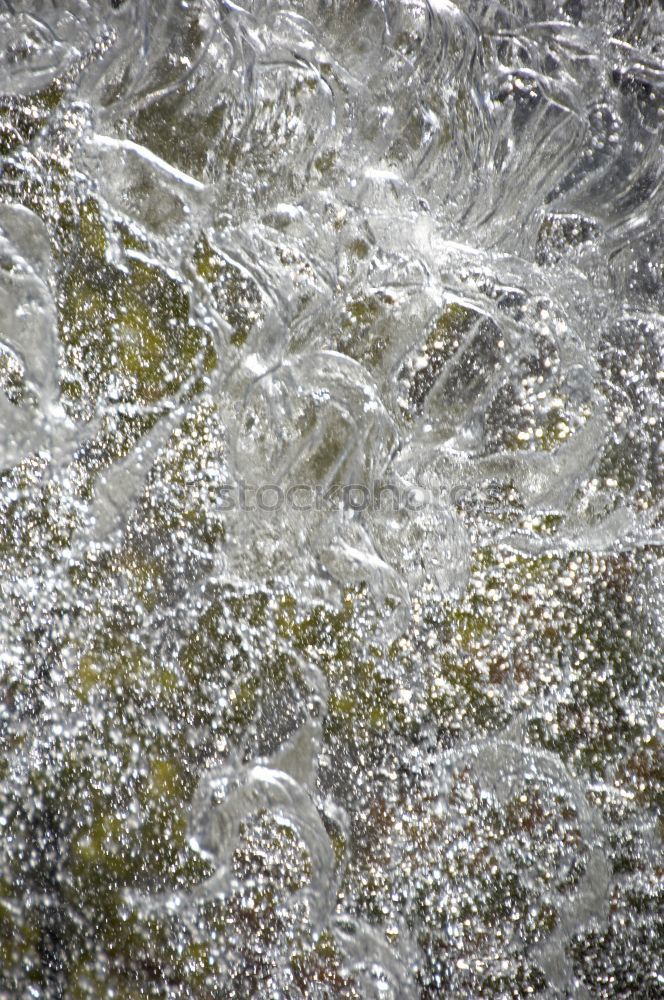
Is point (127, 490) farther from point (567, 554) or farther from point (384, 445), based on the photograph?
point (567, 554)

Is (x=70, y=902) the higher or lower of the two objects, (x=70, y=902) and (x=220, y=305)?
the lower

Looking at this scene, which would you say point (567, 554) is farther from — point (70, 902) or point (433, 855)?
point (70, 902)

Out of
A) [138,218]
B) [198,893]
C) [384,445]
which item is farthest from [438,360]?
[198,893]

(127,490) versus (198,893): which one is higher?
(127,490)

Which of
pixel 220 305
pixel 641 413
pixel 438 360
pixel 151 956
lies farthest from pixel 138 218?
pixel 151 956

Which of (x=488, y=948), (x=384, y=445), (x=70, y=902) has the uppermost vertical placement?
(x=384, y=445)
